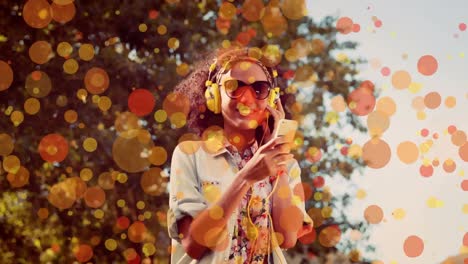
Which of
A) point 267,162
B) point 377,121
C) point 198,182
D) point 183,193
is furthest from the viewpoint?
point 377,121

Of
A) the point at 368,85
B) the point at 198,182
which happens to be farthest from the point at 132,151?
the point at 198,182

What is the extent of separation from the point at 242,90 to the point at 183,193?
0.62 meters

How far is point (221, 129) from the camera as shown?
381 centimetres

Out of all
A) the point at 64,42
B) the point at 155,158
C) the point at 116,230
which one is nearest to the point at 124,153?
the point at 155,158

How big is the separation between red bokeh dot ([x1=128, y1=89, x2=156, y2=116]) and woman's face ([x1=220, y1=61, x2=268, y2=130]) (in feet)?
20.9

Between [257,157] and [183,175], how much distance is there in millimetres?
421

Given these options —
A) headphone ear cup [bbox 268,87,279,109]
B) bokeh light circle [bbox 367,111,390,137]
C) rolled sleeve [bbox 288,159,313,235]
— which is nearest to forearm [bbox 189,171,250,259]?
rolled sleeve [bbox 288,159,313,235]

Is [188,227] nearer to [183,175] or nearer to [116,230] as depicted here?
[183,175]

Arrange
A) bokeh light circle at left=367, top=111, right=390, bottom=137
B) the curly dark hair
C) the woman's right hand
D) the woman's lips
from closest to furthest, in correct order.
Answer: the woman's right hand
the woman's lips
the curly dark hair
bokeh light circle at left=367, top=111, right=390, bottom=137

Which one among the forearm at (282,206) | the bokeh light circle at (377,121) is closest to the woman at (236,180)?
the forearm at (282,206)

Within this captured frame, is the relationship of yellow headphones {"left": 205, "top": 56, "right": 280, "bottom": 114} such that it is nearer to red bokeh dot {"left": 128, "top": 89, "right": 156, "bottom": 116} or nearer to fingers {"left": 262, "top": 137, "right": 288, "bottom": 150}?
fingers {"left": 262, "top": 137, "right": 288, "bottom": 150}

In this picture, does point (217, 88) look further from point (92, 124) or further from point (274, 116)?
point (92, 124)

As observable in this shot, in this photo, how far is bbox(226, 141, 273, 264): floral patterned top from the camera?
331cm

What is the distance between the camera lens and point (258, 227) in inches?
132
